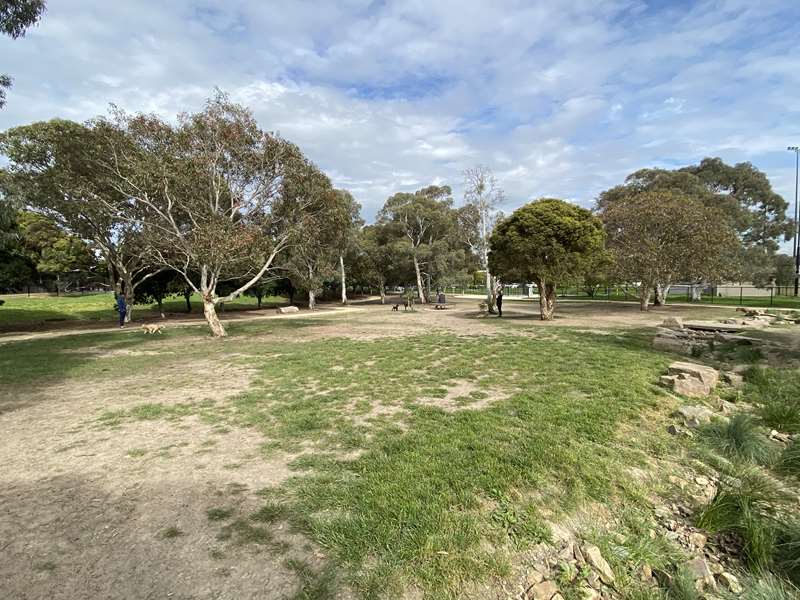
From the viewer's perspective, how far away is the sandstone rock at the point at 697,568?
2807 mm

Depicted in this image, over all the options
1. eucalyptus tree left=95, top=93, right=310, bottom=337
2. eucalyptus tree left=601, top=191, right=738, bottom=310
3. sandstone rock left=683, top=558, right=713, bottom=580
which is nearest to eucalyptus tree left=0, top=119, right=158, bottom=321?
eucalyptus tree left=95, top=93, right=310, bottom=337

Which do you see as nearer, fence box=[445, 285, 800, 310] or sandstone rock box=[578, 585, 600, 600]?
sandstone rock box=[578, 585, 600, 600]

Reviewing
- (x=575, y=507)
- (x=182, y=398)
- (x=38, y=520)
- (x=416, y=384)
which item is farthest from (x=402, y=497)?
(x=182, y=398)

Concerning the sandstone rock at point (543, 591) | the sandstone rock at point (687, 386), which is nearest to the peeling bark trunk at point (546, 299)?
the sandstone rock at point (687, 386)

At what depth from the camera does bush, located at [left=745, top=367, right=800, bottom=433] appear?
17.5 ft

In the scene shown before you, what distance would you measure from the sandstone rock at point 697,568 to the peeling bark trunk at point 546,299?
16045 mm

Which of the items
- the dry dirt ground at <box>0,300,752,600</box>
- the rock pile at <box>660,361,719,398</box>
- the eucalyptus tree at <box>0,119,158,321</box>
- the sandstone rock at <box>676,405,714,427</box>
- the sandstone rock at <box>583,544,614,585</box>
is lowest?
the sandstone rock at <box>583,544,614,585</box>

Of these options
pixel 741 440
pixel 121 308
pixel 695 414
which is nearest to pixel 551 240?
pixel 695 414

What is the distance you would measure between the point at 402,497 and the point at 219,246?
1181 centimetres

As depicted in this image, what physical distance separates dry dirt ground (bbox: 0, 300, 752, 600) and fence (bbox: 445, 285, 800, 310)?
28.2m

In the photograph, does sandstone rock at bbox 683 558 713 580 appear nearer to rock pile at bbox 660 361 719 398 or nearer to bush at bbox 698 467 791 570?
bush at bbox 698 467 791 570

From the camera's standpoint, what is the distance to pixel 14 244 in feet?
59.8

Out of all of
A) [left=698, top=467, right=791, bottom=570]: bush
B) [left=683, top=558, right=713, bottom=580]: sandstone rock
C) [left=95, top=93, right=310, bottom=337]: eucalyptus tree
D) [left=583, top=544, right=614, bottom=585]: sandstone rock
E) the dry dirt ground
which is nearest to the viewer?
the dry dirt ground

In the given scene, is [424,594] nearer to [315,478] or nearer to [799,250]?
[315,478]
